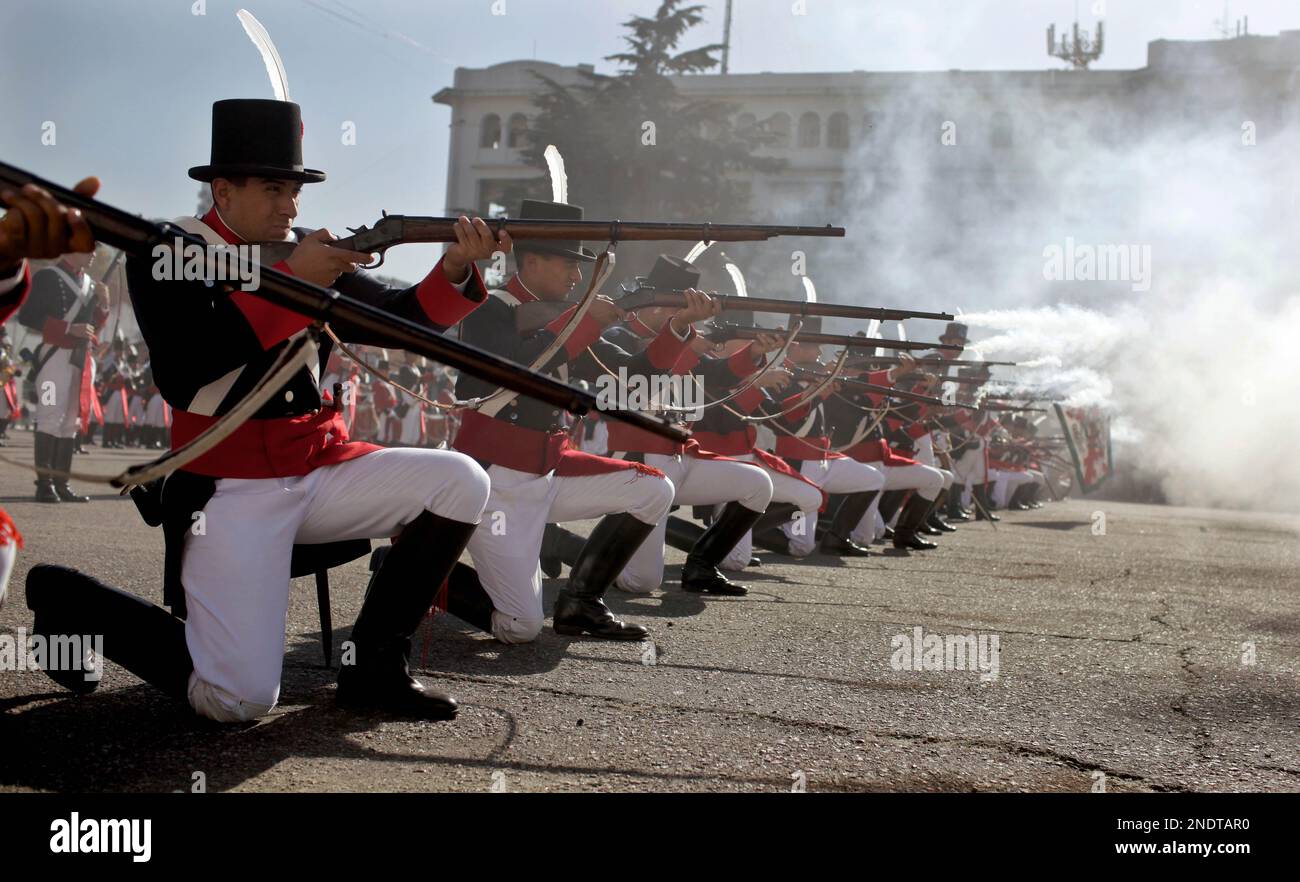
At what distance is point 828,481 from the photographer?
11.0 meters

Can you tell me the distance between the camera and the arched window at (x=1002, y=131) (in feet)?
163

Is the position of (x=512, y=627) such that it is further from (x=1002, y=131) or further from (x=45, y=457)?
(x=1002, y=131)

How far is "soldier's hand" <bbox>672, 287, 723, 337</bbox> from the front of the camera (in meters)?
6.82

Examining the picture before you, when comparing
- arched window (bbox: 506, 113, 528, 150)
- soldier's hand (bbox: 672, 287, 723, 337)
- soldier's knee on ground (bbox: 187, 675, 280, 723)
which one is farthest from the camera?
arched window (bbox: 506, 113, 528, 150)

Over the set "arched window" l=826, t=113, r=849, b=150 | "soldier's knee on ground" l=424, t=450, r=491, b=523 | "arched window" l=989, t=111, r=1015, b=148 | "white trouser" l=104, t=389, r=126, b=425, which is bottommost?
"soldier's knee on ground" l=424, t=450, r=491, b=523

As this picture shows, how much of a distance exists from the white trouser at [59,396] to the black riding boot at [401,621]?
7.35m

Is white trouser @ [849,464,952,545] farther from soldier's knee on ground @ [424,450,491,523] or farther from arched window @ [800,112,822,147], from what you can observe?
arched window @ [800,112,822,147]

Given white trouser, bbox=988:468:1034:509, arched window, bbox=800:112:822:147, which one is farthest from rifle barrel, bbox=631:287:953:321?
arched window, bbox=800:112:822:147

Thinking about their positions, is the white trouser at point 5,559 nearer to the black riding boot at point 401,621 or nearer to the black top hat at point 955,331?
the black riding boot at point 401,621

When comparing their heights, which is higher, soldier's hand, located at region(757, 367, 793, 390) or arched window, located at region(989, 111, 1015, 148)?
arched window, located at region(989, 111, 1015, 148)

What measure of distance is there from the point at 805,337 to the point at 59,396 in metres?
6.27

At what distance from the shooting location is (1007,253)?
144 feet

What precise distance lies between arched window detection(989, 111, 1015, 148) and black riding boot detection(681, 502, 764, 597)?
147 feet
